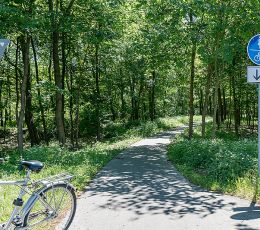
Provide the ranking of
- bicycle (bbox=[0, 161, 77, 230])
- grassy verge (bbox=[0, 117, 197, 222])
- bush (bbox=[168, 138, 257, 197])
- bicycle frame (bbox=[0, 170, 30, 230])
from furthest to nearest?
bush (bbox=[168, 138, 257, 197])
grassy verge (bbox=[0, 117, 197, 222])
bicycle (bbox=[0, 161, 77, 230])
bicycle frame (bbox=[0, 170, 30, 230])

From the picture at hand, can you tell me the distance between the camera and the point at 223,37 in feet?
53.9

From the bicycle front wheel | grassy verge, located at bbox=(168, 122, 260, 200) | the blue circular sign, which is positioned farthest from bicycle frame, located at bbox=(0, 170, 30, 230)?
the blue circular sign

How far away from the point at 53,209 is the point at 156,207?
2.42 m

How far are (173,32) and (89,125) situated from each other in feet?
59.4

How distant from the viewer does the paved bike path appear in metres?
5.93

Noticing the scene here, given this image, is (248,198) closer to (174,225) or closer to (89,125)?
(174,225)

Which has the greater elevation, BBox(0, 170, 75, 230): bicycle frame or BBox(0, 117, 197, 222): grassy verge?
BBox(0, 170, 75, 230): bicycle frame

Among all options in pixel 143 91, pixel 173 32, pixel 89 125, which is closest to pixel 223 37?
pixel 173 32

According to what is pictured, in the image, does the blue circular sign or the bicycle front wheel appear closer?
the bicycle front wheel

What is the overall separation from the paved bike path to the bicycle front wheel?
276mm

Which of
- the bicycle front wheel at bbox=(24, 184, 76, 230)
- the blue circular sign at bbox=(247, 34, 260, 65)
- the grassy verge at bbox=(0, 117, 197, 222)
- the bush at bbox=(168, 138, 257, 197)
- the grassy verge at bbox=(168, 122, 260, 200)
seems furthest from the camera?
the bush at bbox=(168, 138, 257, 197)

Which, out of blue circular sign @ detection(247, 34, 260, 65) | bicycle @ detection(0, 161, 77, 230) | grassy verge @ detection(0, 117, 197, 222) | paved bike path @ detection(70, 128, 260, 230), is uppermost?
blue circular sign @ detection(247, 34, 260, 65)

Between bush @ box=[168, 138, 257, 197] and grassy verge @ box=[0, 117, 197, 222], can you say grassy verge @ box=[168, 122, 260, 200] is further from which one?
grassy verge @ box=[0, 117, 197, 222]

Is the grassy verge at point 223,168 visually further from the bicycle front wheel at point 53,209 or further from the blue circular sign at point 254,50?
the bicycle front wheel at point 53,209
